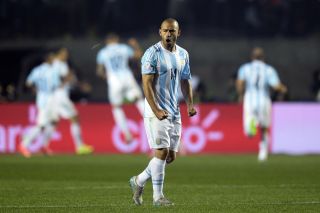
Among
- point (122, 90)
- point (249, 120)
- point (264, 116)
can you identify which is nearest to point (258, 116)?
point (264, 116)

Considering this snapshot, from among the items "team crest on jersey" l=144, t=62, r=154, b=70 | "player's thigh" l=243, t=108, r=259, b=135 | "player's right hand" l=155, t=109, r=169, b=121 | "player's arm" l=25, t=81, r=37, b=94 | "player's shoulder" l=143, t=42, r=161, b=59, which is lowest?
"player's thigh" l=243, t=108, r=259, b=135

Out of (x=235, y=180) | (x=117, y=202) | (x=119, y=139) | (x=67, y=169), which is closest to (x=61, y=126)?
(x=119, y=139)

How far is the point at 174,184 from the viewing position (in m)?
14.9

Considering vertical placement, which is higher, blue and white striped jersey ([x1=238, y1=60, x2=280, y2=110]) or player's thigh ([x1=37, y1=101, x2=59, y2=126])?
blue and white striped jersey ([x1=238, y1=60, x2=280, y2=110])

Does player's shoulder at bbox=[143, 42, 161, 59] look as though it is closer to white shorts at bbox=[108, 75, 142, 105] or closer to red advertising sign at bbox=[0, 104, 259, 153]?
white shorts at bbox=[108, 75, 142, 105]

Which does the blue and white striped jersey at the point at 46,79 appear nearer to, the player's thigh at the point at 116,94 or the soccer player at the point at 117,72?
the soccer player at the point at 117,72

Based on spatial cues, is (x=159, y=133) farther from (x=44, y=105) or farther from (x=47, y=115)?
(x=44, y=105)

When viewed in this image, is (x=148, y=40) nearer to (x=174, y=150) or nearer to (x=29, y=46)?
(x=29, y=46)

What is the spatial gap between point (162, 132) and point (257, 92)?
12.1m

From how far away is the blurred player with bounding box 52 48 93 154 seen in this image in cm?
2405

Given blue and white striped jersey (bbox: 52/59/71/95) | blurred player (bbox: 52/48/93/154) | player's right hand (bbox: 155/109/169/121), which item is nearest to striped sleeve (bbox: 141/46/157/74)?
player's right hand (bbox: 155/109/169/121)

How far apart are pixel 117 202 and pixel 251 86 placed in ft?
38.1

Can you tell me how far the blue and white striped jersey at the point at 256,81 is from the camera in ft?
74.2

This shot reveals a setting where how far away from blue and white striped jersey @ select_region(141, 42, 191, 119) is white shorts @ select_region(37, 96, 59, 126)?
42.7 feet
